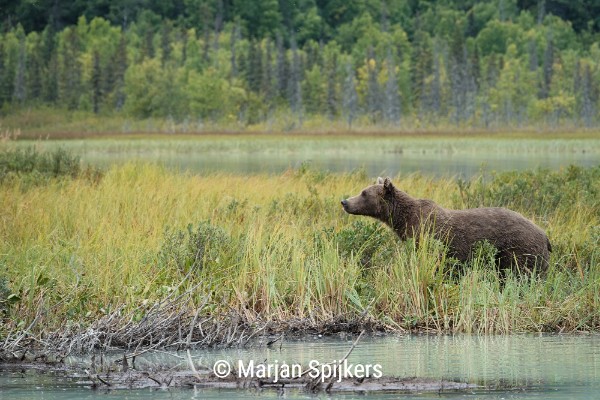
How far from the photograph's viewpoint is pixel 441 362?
8.82 meters

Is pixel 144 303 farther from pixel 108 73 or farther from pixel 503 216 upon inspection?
pixel 108 73

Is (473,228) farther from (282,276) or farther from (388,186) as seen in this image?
(282,276)

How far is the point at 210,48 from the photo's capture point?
10500cm

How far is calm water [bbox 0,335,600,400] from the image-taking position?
782 centimetres

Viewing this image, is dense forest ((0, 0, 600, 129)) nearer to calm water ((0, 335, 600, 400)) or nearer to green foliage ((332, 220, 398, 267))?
green foliage ((332, 220, 398, 267))

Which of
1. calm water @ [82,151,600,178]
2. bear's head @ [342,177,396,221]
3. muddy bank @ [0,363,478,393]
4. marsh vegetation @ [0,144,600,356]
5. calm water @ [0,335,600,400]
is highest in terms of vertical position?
bear's head @ [342,177,396,221]

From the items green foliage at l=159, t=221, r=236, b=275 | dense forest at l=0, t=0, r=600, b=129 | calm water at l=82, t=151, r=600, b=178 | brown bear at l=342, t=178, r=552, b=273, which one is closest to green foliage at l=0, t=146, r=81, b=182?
calm water at l=82, t=151, r=600, b=178

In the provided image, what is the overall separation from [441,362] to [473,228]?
2608mm

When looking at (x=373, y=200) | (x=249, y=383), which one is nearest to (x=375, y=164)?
(x=373, y=200)

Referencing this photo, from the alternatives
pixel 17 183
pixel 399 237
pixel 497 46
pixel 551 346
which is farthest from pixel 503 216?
pixel 497 46

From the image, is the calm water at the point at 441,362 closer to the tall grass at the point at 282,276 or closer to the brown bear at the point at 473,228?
the tall grass at the point at 282,276

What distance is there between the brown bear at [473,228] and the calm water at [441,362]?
1295mm

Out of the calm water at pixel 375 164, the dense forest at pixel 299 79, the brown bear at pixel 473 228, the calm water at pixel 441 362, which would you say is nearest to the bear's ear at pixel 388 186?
the brown bear at pixel 473 228

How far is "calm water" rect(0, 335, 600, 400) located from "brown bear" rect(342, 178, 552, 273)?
130cm
